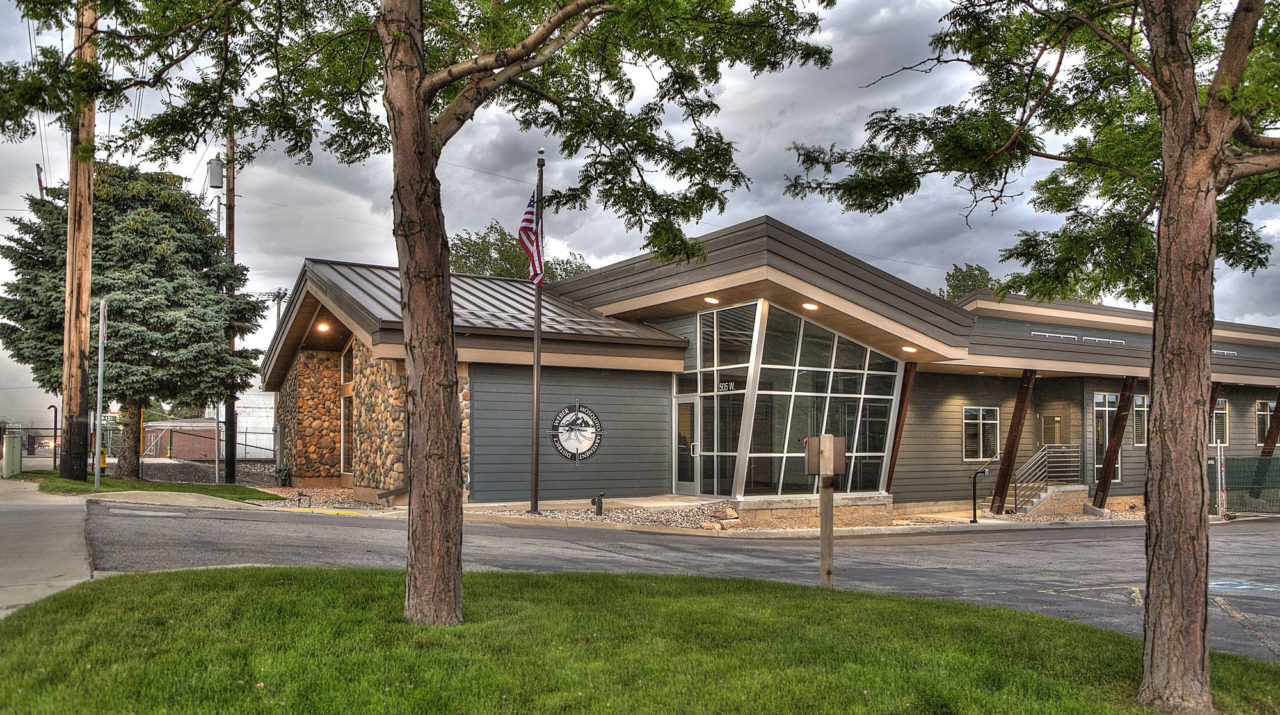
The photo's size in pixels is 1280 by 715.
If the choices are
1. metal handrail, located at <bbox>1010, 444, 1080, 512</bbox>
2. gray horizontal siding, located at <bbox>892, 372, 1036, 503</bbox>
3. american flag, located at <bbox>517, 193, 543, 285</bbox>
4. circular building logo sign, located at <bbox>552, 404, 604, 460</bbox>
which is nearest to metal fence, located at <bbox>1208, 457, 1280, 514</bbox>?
metal handrail, located at <bbox>1010, 444, 1080, 512</bbox>

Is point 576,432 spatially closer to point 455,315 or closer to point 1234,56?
point 455,315

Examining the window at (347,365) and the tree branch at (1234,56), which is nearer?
the tree branch at (1234,56)

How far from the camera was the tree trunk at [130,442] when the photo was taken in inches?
891

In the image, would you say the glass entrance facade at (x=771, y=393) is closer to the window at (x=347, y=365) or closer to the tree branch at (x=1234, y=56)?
the window at (x=347, y=365)

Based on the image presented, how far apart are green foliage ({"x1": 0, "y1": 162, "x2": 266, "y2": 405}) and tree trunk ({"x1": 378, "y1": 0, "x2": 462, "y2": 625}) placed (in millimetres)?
18499

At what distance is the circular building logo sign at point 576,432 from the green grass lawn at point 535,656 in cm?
1169

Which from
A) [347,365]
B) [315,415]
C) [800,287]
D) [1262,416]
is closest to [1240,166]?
[800,287]

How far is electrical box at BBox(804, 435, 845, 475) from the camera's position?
8539mm

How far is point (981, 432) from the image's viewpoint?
993 inches

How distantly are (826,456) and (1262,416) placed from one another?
31285 millimetres

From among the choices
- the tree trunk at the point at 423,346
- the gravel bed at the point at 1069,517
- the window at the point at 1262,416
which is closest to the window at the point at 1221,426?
the window at the point at 1262,416

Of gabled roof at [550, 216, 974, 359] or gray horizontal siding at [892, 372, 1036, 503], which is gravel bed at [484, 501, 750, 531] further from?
gray horizontal siding at [892, 372, 1036, 503]

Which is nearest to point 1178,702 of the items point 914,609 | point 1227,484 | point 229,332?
point 914,609

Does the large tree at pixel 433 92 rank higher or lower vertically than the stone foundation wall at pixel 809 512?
higher
